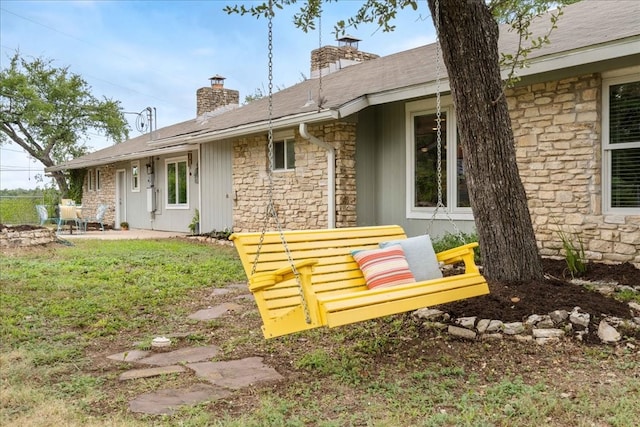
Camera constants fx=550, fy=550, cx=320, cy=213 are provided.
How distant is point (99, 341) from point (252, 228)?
7.70 meters

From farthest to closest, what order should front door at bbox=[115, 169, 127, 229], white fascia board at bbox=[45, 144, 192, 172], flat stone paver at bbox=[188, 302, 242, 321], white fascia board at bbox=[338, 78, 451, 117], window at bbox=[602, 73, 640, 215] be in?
front door at bbox=[115, 169, 127, 229] < white fascia board at bbox=[45, 144, 192, 172] < white fascia board at bbox=[338, 78, 451, 117] < window at bbox=[602, 73, 640, 215] < flat stone paver at bbox=[188, 302, 242, 321]

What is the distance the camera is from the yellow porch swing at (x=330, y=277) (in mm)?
3393

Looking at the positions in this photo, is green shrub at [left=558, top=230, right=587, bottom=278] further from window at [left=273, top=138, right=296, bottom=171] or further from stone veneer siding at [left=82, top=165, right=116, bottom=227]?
stone veneer siding at [left=82, top=165, right=116, bottom=227]

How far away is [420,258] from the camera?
4707mm

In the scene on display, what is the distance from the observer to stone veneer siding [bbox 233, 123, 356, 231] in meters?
9.74

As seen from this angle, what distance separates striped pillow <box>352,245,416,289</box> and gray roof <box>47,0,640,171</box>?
141 inches

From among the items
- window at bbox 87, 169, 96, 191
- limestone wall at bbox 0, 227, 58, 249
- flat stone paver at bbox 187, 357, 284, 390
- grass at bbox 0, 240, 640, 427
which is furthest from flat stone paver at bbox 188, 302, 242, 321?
window at bbox 87, 169, 96, 191

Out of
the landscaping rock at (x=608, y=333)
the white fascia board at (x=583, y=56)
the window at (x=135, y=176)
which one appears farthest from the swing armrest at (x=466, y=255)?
the window at (x=135, y=176)

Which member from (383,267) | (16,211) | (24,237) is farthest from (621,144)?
(16,211)

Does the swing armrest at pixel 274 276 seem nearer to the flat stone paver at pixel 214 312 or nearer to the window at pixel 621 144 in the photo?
the flat stone paver at pixel 214 312

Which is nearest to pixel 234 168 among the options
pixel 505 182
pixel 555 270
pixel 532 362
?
Answer: pixel 555 270

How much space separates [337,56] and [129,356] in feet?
40.3

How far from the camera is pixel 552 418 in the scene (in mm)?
2793

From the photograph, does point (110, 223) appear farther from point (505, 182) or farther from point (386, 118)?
point (505, 182)
